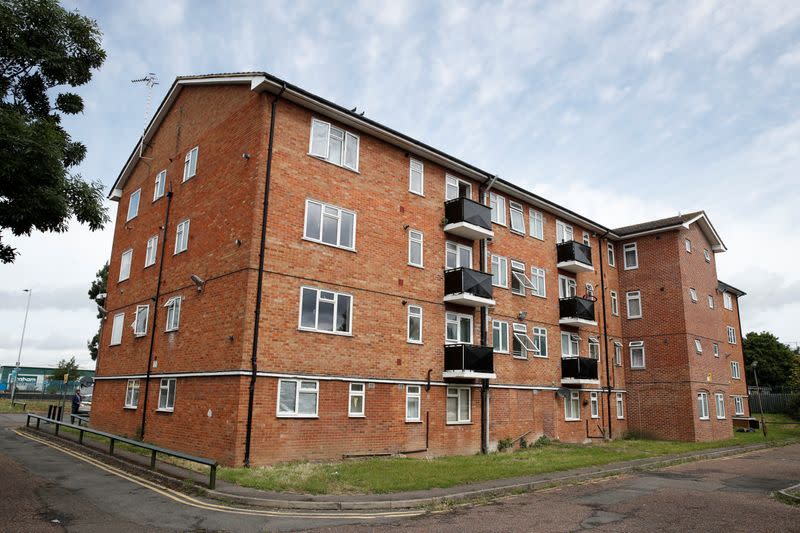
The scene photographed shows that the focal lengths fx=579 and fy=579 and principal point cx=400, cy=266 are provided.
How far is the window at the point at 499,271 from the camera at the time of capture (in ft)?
72.9

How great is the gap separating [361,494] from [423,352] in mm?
7619

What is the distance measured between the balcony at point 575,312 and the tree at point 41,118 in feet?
63.0

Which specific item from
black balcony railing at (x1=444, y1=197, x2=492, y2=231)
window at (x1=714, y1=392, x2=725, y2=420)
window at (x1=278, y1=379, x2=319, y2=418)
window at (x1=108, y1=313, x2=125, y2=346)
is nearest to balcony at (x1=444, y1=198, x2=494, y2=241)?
black balcony railing at (x1=444, y1=197, x2=492, y2=231)

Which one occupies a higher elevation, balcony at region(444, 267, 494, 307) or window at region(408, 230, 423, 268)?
window at region(408, 230, 423, 268)

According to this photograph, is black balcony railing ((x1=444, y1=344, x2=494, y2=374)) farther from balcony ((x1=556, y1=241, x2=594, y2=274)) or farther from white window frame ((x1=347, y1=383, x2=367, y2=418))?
balcony ((x1=556, y1=241, x2=594, y2=274))

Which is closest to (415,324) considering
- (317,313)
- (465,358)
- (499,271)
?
(465,358)

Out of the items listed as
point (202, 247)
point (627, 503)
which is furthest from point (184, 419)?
point (627, 503)

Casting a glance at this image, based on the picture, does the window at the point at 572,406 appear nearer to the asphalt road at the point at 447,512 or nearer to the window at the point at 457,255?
the window at the point at 457,255

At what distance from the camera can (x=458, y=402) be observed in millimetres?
19391

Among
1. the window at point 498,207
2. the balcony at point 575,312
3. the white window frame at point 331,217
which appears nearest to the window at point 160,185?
the white window frame at point 331,217

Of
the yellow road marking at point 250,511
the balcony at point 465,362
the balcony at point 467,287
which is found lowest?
the yellow road marking at point 250,511

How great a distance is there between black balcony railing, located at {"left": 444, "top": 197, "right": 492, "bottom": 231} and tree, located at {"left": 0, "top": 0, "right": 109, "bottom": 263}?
39.5 feet

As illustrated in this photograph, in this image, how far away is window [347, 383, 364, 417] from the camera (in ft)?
52.4

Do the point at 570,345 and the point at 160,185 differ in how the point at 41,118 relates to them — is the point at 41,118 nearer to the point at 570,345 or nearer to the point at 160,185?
the point at 160,185
